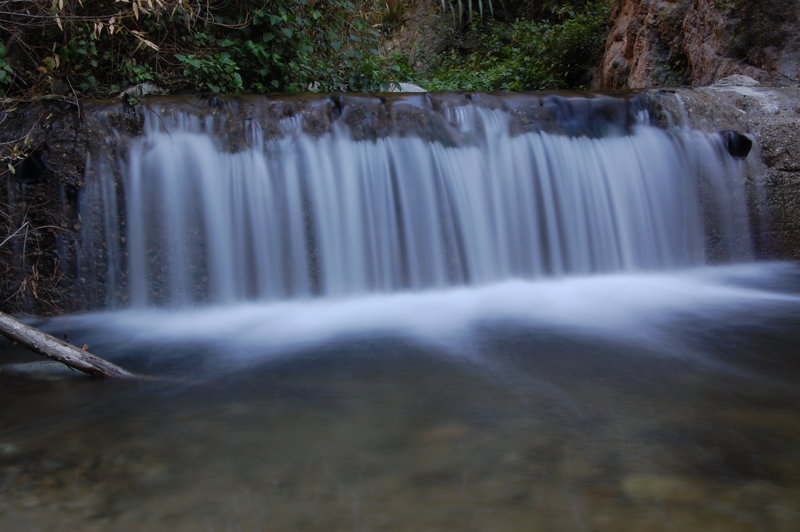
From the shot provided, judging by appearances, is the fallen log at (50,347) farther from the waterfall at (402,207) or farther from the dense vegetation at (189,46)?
the dense vegetation at (189,46)

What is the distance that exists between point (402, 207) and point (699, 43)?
14.3 feet

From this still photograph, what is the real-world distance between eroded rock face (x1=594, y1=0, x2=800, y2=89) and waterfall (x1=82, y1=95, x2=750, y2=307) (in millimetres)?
1720

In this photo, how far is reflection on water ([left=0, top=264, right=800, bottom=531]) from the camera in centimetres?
174

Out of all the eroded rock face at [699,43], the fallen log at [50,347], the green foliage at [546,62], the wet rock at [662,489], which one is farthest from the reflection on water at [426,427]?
the green foliage at [546,62]

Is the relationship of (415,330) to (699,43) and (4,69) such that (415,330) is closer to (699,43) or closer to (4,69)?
(4,69)

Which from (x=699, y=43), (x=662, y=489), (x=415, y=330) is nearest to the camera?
(x=662, y=489)

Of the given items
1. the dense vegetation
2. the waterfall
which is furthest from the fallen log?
the dense vegetation

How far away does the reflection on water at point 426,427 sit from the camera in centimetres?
174

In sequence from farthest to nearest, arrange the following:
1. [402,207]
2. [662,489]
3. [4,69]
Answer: [402,207]
[4,69]
[662,489]

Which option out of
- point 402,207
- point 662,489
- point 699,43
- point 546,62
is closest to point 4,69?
point 402,207

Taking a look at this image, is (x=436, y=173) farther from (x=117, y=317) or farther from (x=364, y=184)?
(x=117, y=317)

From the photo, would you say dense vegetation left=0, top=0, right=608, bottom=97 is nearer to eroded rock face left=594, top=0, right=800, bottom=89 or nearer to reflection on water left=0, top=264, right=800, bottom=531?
reflection on water left=0, top=264, right=800, bottom=531

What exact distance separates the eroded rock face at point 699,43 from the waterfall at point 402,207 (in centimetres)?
172

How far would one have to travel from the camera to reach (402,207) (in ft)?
16.4
